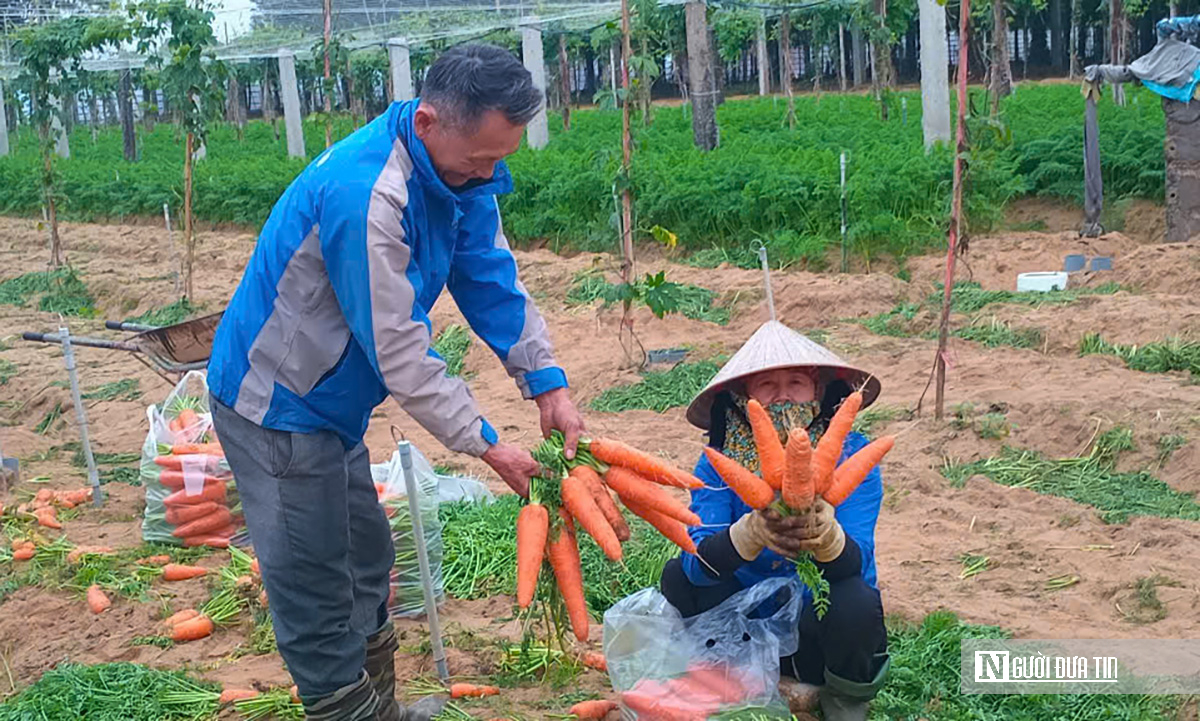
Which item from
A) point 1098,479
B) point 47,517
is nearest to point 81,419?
point 47,517

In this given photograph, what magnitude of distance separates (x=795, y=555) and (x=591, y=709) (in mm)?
804

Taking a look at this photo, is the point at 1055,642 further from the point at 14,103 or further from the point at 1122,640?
the point at 14,103

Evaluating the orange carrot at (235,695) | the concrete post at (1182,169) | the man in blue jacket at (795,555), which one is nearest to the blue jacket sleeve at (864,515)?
the man in blue jacket at (795,555)

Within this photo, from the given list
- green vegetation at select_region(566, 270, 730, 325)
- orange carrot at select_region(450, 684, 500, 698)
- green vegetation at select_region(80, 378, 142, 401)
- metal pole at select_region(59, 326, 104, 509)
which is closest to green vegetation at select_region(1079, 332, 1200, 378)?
green vegetation at select_region(566, 270, 730, 325)

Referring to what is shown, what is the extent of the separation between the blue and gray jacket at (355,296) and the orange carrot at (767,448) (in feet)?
1.99

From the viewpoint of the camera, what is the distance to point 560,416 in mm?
3146

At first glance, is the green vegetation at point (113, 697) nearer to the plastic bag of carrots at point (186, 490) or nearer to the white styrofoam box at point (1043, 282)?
the plastic bag of carrots at point (186, 490)

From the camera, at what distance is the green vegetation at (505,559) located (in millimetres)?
4332

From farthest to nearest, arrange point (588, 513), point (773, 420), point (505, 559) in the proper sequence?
1. point (505, 559)
2. point (773, 420)
3. point (588, 513)

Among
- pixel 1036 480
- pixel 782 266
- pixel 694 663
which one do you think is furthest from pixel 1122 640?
pixel 782 266

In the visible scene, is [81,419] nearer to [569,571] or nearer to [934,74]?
[569,571]

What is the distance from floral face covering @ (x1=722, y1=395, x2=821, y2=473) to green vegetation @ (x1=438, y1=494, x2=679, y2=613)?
1156 millimetres

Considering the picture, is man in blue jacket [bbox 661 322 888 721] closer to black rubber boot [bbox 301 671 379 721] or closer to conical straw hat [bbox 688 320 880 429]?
conical straw hat [bbox 688 320 880 429]

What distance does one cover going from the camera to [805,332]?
8.48 meters
